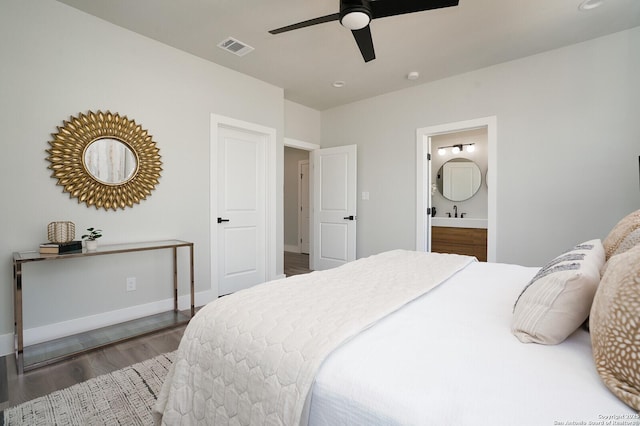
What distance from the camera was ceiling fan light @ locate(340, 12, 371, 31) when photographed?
79.3 inches

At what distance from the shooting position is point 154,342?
8.27 feet

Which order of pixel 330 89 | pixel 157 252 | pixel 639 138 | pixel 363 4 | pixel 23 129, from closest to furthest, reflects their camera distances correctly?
pixel 363 4
pixel 23 129
pixel 639 138
pixel 157 252
pixel 330 89

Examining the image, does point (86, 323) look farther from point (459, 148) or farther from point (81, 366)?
point (459, 148)

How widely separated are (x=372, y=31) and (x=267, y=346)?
2.85 metres

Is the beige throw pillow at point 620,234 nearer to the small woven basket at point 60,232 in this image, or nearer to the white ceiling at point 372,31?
the white ceiling at point 372,31

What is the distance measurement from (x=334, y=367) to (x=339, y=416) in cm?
11

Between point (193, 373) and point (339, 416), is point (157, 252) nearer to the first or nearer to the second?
point (193, 373)

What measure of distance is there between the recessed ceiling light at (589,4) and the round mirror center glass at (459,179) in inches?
115

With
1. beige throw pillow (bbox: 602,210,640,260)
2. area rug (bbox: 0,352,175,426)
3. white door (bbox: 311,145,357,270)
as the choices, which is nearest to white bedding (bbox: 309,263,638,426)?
beige throw pillow (bbox: 602,210,640,260)

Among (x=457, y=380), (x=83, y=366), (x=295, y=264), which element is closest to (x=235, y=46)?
(x=83, y=366)

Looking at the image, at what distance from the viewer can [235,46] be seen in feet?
10.3

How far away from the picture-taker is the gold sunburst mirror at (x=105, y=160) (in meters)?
2.53

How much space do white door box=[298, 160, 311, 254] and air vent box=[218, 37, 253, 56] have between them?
12.3 ft

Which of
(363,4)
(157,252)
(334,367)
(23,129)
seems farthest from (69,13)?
(334,367)
